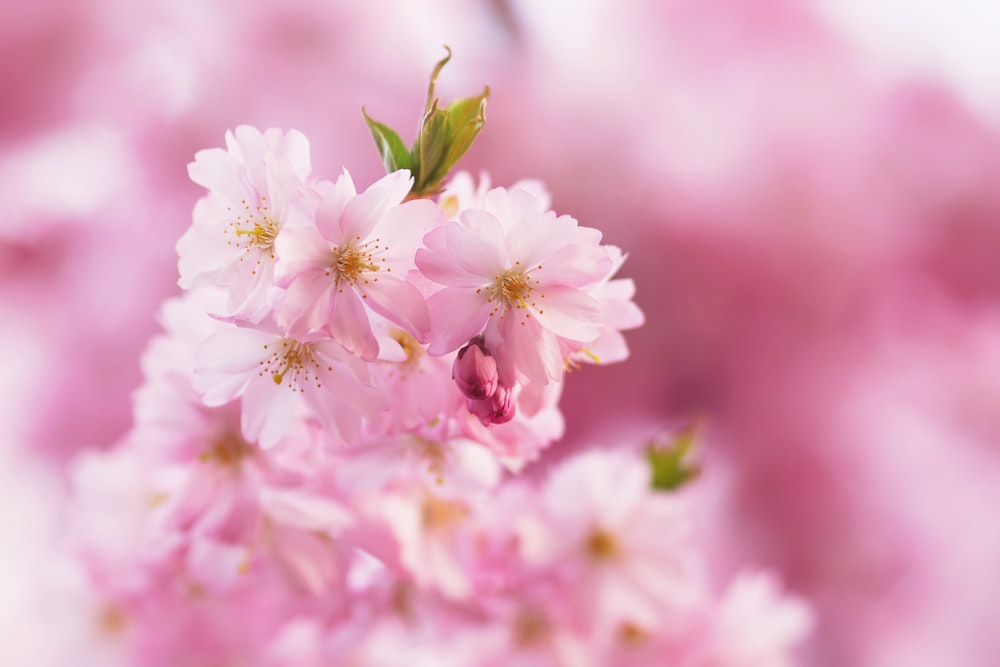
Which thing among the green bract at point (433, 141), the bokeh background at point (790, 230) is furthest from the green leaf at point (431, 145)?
the bokeh background at point (790, 230)

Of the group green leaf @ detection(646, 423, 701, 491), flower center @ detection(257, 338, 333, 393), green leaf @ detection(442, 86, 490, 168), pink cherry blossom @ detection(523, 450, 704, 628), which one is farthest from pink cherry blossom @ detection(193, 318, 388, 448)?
green leaf @ detection(646, 423, 701, 491)

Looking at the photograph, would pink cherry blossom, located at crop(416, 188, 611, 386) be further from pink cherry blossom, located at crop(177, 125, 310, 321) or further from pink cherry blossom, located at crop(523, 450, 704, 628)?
pink cherry blossom, located at crop(523, 450, 704, 628)

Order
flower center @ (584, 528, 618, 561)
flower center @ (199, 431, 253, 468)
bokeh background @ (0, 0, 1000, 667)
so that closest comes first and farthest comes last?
flower center @ (199, 431, 253, 468)
flower center @ (584, 528, 618, 561)
bokeh background @ (0, 0, 1000, 667)

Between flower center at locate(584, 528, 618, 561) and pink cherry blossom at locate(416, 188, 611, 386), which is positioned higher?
flower center at locate(584, 528, 618, 561)

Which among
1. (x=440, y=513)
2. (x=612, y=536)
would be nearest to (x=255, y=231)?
(x=440, y=513)

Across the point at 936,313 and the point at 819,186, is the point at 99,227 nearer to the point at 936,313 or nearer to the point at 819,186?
the point at 819,186

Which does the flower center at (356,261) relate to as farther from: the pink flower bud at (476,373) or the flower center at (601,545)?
the flower center at (601,545)

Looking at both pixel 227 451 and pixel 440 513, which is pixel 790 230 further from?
pixel 227 451
